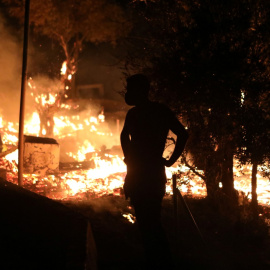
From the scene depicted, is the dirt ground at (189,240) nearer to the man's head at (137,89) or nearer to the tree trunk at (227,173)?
the tree trunk at (227,173)

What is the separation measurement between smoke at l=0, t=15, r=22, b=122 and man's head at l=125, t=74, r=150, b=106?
798 inches

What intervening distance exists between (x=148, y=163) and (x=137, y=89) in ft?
2.54

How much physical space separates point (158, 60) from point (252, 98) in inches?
78.1

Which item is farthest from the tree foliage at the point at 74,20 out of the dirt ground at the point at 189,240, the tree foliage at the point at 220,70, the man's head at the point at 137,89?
the man's head at the point at 137,89

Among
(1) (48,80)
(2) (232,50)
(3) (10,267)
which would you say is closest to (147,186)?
(3) (10,267)

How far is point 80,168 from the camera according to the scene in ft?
51.9

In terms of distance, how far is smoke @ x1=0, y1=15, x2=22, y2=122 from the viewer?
2173 cm

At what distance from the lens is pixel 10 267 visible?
3.27 metres

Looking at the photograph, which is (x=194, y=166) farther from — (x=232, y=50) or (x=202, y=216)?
(x=232, y=50)

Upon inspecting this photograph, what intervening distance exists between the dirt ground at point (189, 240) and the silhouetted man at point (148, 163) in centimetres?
104

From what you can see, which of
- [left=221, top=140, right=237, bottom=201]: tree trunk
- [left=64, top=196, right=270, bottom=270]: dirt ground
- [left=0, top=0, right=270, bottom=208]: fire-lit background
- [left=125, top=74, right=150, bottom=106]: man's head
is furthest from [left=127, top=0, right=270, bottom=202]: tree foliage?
[left=0, top=0, right=270, bottom=208]: fire-lit background

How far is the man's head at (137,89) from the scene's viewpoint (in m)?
3.62

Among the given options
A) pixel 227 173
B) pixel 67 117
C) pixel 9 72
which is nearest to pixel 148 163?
pixel 227 173

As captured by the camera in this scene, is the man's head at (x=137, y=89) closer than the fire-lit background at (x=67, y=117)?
Yes
